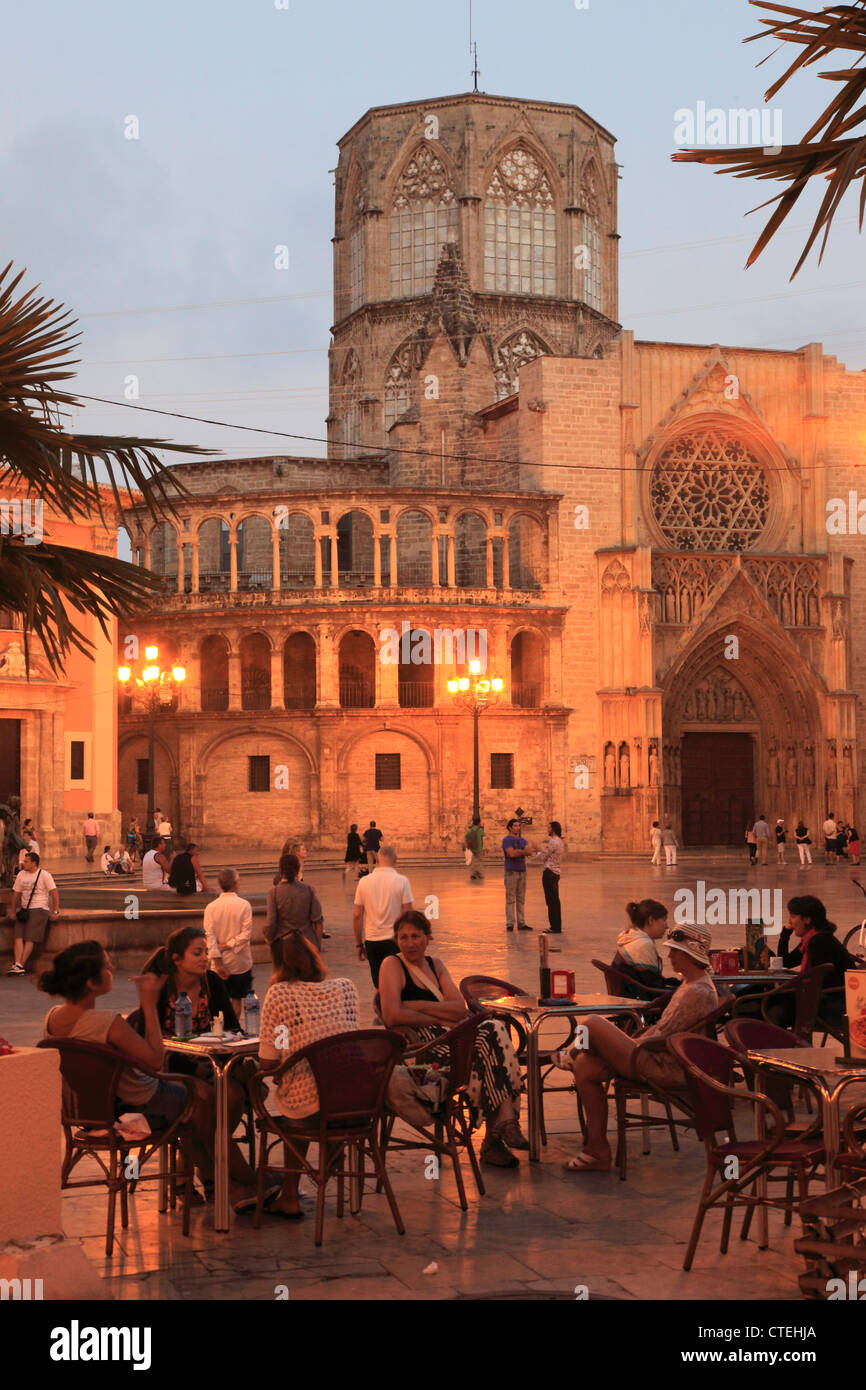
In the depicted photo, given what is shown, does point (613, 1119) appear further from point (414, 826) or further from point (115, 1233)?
point (414, 826)

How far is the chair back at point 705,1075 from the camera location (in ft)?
21.4

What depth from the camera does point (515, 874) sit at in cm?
2089

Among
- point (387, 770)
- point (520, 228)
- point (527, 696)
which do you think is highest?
point (520, 228)

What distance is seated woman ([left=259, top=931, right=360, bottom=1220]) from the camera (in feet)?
23.0

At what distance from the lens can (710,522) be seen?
46125 millimetres

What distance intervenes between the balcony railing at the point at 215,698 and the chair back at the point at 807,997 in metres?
36.5

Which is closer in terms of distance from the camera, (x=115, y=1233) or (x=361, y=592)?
(x=115, y=1233)

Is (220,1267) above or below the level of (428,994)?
below

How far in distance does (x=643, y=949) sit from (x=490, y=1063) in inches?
81.6

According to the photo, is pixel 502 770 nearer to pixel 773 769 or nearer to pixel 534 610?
pixel 534 610

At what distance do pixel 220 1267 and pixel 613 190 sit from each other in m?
54.3

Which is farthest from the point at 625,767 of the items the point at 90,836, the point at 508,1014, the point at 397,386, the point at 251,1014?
the point at 251,1014

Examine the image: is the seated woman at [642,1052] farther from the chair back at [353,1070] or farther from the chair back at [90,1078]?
the chair back at [90,1078]
